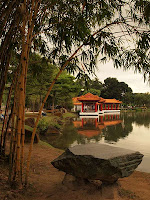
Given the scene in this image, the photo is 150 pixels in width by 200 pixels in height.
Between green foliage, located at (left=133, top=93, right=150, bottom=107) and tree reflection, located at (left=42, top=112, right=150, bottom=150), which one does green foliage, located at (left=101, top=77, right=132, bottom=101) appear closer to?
green foliage, located at (left=133, top=93, right=150, bottom=107)

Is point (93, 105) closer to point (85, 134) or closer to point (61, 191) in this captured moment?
point (85, 134)

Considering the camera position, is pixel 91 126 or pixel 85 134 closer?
pixel 85 134

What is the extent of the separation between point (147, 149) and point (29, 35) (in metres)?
5.71

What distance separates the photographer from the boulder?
2.32 m

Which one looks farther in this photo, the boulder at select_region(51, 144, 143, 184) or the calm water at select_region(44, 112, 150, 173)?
the calm water at select_region(44, 112, 150, 173)

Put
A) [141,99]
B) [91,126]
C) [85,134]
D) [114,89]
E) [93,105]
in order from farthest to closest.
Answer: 1. [114,89]
2. [141,99]
3. [93,105]
4. [91,126]
5. [85,134]

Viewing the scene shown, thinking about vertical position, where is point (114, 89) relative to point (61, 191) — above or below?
above

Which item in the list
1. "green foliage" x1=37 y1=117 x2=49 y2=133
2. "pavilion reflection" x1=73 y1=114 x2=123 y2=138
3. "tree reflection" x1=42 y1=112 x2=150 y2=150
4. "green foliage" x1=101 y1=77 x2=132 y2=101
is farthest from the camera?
"green foliage" x1=101 y1=77 x2=132 y2=101

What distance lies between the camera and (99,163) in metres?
2.34

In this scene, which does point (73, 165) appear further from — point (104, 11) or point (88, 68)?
point (104, 11)

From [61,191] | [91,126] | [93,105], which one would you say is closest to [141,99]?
[93,105]

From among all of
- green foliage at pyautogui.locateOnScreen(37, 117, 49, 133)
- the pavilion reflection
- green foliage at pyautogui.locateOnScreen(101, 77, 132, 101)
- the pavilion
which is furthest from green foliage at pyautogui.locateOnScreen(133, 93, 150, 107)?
green foliage at pyautogui.locateOnScreen(37, 117, 49, 133)

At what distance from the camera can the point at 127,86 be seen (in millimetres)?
43438

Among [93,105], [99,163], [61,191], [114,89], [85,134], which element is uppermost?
[114,89]
